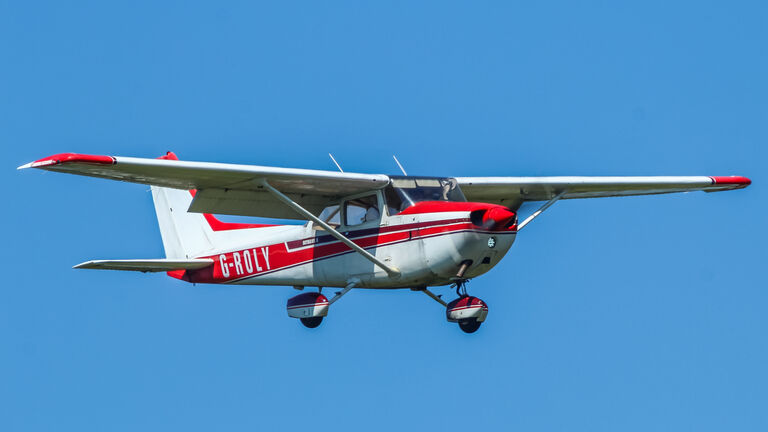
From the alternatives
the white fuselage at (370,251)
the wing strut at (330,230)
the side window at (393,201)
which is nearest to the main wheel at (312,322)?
the white fuselage at (370,251)

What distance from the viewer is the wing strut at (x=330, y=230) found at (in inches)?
680

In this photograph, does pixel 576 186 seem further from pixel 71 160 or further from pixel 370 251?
pixel 71 160

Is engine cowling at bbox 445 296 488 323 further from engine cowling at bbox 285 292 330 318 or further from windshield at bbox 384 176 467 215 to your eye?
engine cowling at bbox 285 292 330 318

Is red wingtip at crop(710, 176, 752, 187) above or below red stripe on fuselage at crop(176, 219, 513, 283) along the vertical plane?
above

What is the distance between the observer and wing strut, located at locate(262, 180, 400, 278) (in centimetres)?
1728

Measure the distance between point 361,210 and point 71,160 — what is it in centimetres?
469

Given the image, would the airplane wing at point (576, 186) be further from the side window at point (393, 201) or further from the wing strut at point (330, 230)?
the wing strut at point (330, 230)

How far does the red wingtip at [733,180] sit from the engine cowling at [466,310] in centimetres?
594

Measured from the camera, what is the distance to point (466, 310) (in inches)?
685

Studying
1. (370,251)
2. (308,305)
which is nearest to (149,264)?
(308,305)

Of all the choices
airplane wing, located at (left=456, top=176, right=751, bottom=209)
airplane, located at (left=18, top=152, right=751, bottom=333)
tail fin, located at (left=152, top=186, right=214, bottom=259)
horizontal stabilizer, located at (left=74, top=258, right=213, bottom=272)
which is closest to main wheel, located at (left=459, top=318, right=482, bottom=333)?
airplane, located at (left=18, top=152, right=751, bottom=333)

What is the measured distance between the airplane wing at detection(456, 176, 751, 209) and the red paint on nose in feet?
Result: 6.83

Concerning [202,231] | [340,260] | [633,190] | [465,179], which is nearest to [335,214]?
[340,260]


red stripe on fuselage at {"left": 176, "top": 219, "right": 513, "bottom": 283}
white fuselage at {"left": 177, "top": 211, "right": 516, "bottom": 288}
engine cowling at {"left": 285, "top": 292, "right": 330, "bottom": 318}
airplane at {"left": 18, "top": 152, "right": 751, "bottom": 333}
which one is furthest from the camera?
engine cowling at {"left": 285, "top": 292, "right": 330, "bottom": 318}
